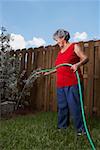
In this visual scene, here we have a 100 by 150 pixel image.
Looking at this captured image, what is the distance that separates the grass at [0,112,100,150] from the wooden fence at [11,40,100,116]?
38.5 inches

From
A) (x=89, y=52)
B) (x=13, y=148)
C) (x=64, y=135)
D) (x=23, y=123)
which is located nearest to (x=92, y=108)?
(x=89, y=52)

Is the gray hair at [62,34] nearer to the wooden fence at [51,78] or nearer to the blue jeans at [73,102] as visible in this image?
the blue jeans at [73,102]

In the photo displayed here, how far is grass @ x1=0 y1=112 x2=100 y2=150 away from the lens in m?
3.13

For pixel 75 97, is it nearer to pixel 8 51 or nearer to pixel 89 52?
pixel 89 52

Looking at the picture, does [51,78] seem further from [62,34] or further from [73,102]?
[73,102]

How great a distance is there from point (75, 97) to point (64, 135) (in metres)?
0.48

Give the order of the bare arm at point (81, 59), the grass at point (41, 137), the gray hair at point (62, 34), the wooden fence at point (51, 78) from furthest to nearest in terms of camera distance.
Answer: the wooden fence at point (51, 78) < the gray hair at point (62, 34) < the bare arm at point (81, 59) < the grass at point (41, 137)

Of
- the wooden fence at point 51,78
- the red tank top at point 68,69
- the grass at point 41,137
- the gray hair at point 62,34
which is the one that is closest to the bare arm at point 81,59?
the red tank top at point 68,69

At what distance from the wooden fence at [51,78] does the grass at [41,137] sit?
→ 0.98m

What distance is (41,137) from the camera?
3502 millimetres

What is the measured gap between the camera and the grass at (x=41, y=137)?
313 cm

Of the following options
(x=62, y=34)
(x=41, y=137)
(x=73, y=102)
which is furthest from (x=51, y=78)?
(x=41, y=137)

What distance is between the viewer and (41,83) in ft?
21.2

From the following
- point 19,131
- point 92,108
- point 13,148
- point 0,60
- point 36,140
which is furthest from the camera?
point 0,60
